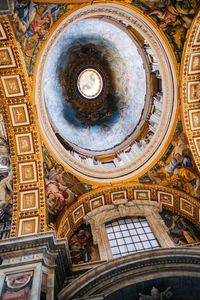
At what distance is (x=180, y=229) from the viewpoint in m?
13.5

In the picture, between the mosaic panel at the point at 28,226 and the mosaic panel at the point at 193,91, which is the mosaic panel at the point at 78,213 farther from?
the mosaic panel at the point at 193,91

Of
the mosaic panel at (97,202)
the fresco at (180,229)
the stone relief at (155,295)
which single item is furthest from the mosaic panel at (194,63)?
the stone relief at (155,295)

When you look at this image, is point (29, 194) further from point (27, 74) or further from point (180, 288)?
point (180, 288)

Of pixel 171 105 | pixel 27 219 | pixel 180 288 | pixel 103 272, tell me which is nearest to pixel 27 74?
pixel 27 219

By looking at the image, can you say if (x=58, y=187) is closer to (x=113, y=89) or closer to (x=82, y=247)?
(x=82, y=247)

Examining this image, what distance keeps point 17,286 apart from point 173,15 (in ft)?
40.2

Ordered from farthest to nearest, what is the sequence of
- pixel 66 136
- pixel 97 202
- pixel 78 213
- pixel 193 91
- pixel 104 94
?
1. pixel 104 94
2. pixel 66 136
3. pixel 97 202
4. pixel 193 91
5. pixel 78 213

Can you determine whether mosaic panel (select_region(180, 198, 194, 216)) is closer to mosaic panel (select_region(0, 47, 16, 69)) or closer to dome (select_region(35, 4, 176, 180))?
dome (select_region(35, 4, 176, 180))

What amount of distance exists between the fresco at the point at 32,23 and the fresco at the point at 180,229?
9.48 m

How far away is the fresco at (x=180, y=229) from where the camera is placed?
12.7 m

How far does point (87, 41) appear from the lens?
19609 mm

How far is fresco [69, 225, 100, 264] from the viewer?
12.2 m

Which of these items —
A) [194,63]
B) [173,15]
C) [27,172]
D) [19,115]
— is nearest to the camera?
[173,15]

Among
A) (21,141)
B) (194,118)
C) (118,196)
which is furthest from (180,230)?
(21,141)
